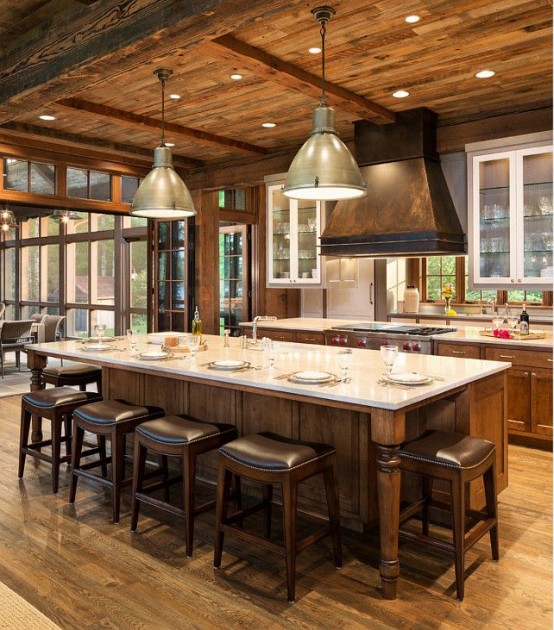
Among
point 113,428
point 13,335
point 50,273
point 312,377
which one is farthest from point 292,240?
point 50,273

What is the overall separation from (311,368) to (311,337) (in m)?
2.61

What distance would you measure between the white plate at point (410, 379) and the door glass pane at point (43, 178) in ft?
14.8

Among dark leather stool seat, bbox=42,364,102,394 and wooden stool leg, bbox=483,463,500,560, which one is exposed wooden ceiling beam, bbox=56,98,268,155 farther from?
wooden stool leg, bbox=483,463,500,560

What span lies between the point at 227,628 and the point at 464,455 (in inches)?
46.2

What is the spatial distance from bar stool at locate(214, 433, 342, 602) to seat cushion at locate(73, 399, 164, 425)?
2.66 ft

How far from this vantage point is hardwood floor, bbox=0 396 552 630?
2.26 meters

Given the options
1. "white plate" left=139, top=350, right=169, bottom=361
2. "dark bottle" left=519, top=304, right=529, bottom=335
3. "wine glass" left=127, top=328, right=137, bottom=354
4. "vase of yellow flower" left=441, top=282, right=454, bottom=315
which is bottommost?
"white plate" left=139, top=350, right=169, bottom=361

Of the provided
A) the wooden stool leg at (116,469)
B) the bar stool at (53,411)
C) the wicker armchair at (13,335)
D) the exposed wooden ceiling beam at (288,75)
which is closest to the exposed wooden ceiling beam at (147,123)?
the exposed wooden ceiling beam at (288,75)

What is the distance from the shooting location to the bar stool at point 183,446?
277 centimetres

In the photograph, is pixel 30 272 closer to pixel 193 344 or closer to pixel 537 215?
pixel 193 344

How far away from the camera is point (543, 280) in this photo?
4.60m

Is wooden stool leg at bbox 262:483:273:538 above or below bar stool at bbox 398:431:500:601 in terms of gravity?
below

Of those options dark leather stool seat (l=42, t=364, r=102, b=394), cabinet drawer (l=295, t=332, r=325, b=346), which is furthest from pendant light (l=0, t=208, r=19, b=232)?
cabinet drawer (l=295, t=332, r=325, b=346)

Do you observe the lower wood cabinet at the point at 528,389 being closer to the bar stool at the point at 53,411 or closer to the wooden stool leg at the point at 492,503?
the wooden stool leg at the point at 492,503
